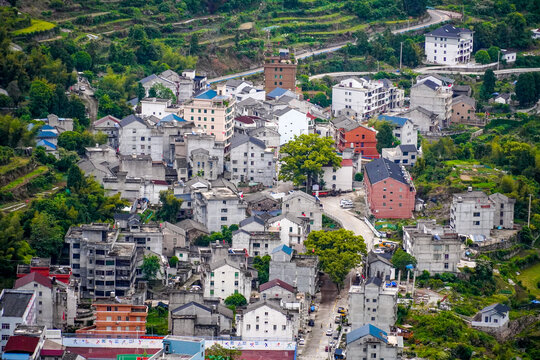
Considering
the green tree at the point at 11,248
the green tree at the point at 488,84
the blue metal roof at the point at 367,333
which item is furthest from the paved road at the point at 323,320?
the green tree at the point at 488,84

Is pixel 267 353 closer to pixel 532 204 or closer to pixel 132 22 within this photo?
pixel 532 204

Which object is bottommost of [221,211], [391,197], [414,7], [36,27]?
[221,211]

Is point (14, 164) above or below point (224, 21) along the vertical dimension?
below

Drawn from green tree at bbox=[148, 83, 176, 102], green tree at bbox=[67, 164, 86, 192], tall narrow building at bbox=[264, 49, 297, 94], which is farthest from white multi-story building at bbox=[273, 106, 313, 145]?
green tree at bbox=[67, 164, 86, 192]

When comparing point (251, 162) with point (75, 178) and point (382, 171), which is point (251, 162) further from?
point (75, 178)

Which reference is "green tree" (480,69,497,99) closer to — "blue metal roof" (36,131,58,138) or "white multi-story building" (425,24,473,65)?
"white multi-story building" (425,24,473,65)

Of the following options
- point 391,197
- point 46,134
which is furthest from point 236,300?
point 46,134

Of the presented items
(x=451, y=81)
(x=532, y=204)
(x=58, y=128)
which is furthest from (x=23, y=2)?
(x=532, y=204)
